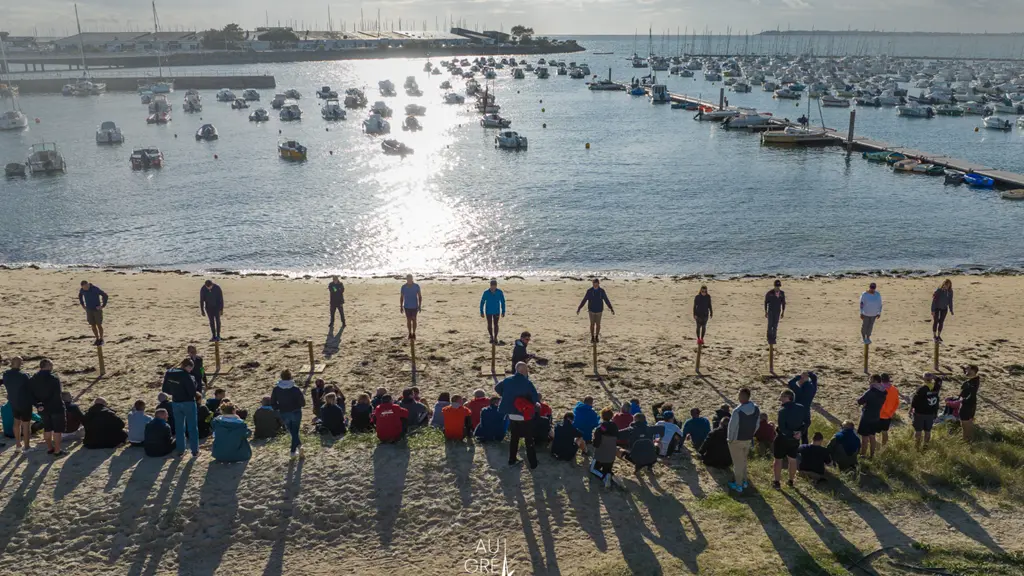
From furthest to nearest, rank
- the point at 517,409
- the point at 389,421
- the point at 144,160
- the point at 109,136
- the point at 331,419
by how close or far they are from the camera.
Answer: the point at 109,136
the point at 144,160
the point at 331,419
the point at 389,421
the point at 517,409

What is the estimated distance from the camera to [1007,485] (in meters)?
10.7

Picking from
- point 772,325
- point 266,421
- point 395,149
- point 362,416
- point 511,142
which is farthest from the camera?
point 511,142

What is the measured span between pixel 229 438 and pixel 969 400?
11.8 m

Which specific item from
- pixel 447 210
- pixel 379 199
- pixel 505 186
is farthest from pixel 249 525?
pixel 505 186

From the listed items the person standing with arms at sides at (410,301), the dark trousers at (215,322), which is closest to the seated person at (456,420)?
the person standing with arms at sides at (410,301)

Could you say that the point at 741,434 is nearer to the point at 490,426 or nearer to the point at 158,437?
the point at 490,426

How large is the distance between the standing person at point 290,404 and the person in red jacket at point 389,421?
119 cm

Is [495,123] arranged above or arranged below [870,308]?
above

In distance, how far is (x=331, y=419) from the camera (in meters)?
12.1

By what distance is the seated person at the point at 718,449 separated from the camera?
11180mm

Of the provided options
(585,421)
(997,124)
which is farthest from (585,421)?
(997,124)

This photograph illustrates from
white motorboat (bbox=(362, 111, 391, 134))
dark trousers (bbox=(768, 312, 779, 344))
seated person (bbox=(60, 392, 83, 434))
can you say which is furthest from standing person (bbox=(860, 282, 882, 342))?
white motorboat (bbox=(362, 111, 391, 134))

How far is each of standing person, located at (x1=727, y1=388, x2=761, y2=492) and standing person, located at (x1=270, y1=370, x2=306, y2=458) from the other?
20.6 feet

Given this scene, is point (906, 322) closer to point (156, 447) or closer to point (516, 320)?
point (516, 320)
